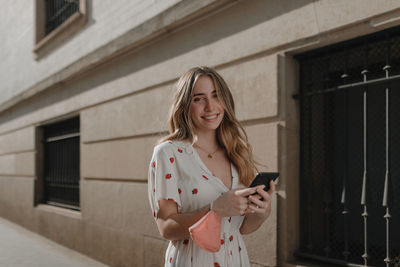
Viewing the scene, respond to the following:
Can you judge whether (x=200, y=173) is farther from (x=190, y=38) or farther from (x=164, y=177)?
(x=190, y=38)

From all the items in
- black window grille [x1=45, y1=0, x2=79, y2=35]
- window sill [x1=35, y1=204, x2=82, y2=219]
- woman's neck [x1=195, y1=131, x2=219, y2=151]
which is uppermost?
black window grille [x1=45, y1=0, x2=79, y2=35]

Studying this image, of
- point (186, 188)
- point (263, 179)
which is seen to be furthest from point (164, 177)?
point (263, 179)

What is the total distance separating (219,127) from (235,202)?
605mm

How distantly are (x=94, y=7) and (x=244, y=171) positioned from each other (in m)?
5.45

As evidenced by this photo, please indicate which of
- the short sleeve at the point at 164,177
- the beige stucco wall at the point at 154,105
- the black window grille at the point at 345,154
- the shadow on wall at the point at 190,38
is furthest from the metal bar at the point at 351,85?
the short sleeve at the point at 164,177

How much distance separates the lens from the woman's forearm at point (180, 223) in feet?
6.14

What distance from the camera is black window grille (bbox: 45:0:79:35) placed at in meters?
8.10

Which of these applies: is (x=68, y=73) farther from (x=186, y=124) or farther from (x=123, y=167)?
(x=186, y=124)

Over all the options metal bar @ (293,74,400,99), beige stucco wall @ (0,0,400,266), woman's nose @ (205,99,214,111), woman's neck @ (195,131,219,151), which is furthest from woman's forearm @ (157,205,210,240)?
metal bar @ (293,74,400,99)

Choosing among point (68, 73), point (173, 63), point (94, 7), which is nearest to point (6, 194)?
point (68, 73)

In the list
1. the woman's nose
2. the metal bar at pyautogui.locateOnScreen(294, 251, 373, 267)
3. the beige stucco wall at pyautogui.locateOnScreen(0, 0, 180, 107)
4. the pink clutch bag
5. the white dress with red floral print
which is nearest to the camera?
the pink clutch bag

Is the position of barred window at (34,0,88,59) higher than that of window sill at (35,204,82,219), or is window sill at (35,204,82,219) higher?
barred window at (34,0,88,59)

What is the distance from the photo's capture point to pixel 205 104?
Answer: 2.09 m

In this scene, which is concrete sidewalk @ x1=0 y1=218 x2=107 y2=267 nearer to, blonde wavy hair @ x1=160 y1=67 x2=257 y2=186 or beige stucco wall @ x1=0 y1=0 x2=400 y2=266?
beige stucco wall @ x1=0 y1=0 x2=400 y2=266
